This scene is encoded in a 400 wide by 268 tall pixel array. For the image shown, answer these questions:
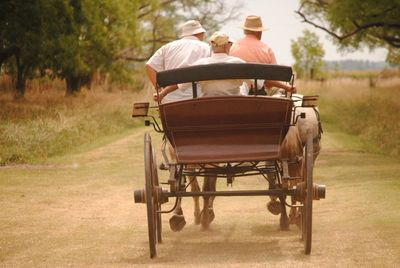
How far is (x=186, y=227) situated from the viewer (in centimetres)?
1118

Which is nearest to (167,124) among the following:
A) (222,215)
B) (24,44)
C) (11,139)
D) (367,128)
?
(222,215)

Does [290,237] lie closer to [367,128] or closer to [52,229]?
[52,229]

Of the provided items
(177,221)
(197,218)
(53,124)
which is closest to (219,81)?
(177,221)

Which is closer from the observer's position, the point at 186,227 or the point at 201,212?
the point at 201,212

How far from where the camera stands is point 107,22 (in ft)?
158

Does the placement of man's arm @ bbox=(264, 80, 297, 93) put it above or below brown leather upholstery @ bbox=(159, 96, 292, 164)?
above

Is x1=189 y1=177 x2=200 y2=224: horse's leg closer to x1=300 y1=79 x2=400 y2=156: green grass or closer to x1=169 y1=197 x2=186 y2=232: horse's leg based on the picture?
x1=169 y1=197 x2=186 y2=232: horse's leg

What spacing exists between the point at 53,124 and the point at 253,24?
15.8 m

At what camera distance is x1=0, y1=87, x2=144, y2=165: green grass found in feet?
72.5

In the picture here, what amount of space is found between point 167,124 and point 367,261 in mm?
2150

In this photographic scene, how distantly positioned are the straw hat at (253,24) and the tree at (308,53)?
3222 inches

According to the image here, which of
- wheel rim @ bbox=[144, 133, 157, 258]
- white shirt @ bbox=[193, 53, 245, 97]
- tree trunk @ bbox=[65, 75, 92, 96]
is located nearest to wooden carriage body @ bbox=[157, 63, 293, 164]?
wheel rim @ bbox=[144, 133, 157, 258]

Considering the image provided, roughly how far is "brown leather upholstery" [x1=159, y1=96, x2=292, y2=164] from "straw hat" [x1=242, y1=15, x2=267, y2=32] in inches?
99.3

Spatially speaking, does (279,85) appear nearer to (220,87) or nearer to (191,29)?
(220,87)
